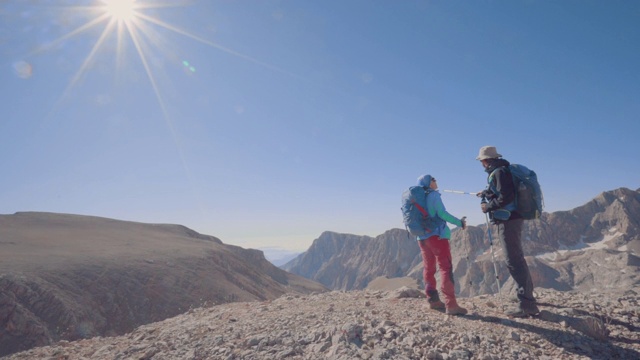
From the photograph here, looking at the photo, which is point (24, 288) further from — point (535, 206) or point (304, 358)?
point (535, 206)

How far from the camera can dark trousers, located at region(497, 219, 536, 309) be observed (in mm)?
6715

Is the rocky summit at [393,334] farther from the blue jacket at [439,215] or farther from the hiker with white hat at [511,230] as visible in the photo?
the blue jacket at [439,215]

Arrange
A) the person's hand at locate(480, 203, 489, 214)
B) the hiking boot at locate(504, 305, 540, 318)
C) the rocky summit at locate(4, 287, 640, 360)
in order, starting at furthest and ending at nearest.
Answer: the person's hand at locate(480, 203, 489, 214), the hiking boot at locate(504, 305, 540, 318), the rocky summit at locate(4, 287, 640, 360)

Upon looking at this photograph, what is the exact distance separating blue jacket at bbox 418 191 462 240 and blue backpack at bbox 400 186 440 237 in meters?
0.09

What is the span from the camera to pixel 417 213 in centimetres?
734

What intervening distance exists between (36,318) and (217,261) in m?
31.5

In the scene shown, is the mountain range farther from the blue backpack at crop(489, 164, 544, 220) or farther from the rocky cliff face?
the blue backpack at crop(489, 164, 544, 220)

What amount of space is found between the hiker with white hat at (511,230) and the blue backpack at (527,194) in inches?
3.7

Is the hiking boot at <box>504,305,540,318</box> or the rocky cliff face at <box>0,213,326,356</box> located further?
the rocky cliff face at <box>0,213,326,356</box>

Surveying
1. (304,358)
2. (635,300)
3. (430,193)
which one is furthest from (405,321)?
(635,300)

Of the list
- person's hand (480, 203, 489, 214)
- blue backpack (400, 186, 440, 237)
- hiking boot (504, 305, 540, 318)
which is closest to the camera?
hiking boot (504, 305, 540, 318)

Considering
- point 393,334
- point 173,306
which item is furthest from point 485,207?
point 173,306

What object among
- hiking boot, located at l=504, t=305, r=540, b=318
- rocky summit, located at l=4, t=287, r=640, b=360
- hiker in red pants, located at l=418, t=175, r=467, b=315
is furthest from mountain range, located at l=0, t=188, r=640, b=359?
hiker in red pants, located at l=418, t=175, r=467, b=315

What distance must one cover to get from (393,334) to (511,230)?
3.41m
